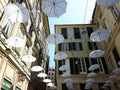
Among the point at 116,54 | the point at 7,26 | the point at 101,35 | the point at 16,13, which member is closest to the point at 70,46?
the point at 116,54

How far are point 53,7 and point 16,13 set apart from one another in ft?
7.57

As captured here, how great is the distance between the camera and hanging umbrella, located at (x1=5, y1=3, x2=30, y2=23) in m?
8.16

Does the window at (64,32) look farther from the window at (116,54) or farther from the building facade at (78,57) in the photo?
the window at (116,54)

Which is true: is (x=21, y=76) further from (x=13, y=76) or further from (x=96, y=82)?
(x=96, y=82)

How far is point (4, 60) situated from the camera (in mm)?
10195

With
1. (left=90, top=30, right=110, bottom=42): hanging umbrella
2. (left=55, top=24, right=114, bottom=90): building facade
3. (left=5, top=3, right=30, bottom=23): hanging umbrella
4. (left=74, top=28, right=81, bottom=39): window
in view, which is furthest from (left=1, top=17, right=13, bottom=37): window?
(left=74, top=28, right=81, bottom=39): window

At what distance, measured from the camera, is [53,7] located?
921 cm

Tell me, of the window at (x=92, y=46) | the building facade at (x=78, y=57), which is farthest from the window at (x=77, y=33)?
the window at (x=92, y=46)

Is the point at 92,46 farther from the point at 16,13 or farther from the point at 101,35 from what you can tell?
the point at 16,13

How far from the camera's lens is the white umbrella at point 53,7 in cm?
908

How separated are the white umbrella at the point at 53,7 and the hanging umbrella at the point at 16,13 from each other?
128cm

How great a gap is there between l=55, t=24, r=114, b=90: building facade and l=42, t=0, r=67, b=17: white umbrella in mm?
11682

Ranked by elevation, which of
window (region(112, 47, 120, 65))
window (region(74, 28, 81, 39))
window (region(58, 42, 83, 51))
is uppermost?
window (region(74, 28, 81, 39))

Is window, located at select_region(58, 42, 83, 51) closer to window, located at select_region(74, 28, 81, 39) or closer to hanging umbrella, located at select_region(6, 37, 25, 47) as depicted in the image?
window, located at select_region(74, 28, 81, 39)
